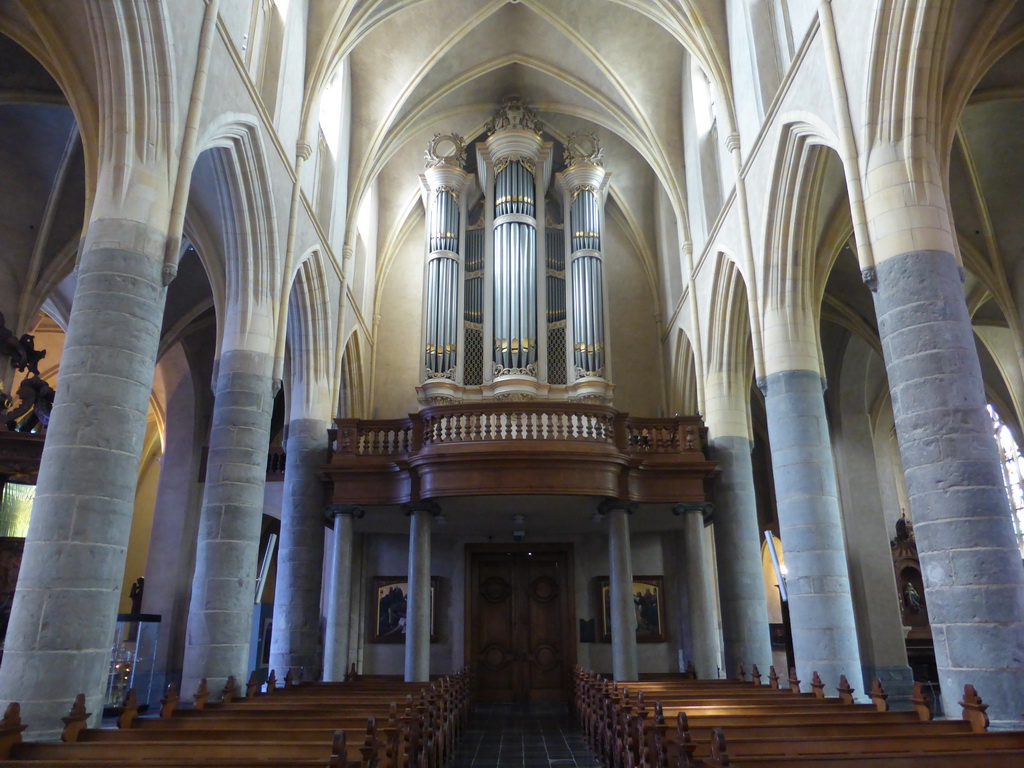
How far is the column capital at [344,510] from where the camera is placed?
1264 centimetres

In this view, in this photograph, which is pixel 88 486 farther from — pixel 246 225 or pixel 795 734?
pixel 795 734

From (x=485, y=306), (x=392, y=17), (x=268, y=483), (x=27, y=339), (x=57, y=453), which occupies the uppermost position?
(x=392, y=17)

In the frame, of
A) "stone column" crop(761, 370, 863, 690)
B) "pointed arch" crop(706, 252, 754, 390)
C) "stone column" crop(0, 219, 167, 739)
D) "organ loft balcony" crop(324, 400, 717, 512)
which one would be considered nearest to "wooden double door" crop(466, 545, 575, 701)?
"organ loft balcony" crop(324, 400, 717, 512)

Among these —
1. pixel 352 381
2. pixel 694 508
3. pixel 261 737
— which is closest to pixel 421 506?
pixel 694 508

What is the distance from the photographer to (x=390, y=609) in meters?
16.1

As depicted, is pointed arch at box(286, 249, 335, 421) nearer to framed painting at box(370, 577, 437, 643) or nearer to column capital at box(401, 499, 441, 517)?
column capital at box(401, 499, 441, 517)

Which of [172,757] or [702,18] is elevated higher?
[702,18]

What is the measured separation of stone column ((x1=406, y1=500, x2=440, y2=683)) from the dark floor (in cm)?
116

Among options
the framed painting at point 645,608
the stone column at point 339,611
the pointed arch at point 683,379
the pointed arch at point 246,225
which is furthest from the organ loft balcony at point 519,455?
the pointed arch at point 683,379

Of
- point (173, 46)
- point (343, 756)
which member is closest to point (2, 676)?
point (343, 756)

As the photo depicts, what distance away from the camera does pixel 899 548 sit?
20797 mm

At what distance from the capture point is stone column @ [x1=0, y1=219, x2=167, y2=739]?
6113 millimetres

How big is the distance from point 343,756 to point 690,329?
42.8 ft

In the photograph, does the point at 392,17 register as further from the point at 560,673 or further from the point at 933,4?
the point at 560,673
